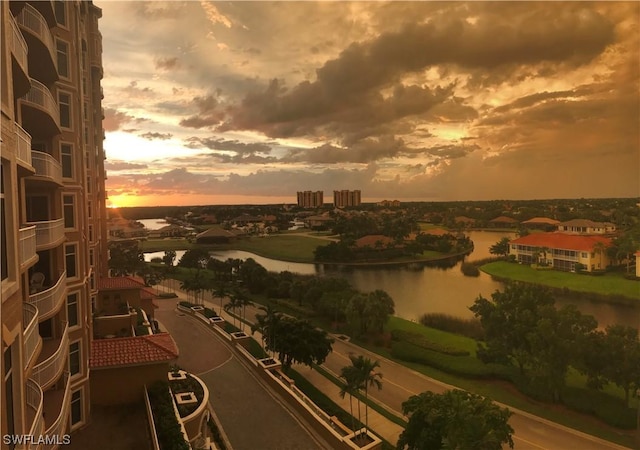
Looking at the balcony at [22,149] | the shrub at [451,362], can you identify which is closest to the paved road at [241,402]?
the shrub at [451,362]

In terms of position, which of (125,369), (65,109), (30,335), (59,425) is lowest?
(125,369)

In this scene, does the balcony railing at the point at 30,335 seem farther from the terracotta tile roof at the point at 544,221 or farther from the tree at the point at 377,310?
the terracotta tile roof at the point at 544,221

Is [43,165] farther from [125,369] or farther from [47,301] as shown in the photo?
[125,369]

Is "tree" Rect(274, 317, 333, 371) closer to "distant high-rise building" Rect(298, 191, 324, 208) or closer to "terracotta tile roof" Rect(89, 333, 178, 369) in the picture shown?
"terracotta tile roof" Rect(89, 333, 178, 369)

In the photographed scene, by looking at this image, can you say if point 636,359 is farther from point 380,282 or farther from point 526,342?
point 380,282

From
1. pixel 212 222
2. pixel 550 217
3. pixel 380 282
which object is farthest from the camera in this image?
pixel 212 222

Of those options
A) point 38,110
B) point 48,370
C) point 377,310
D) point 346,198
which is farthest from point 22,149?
point 346,198

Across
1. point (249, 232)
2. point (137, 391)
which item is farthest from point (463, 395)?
point (249, 232)

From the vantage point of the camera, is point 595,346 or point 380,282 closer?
point 595,346
